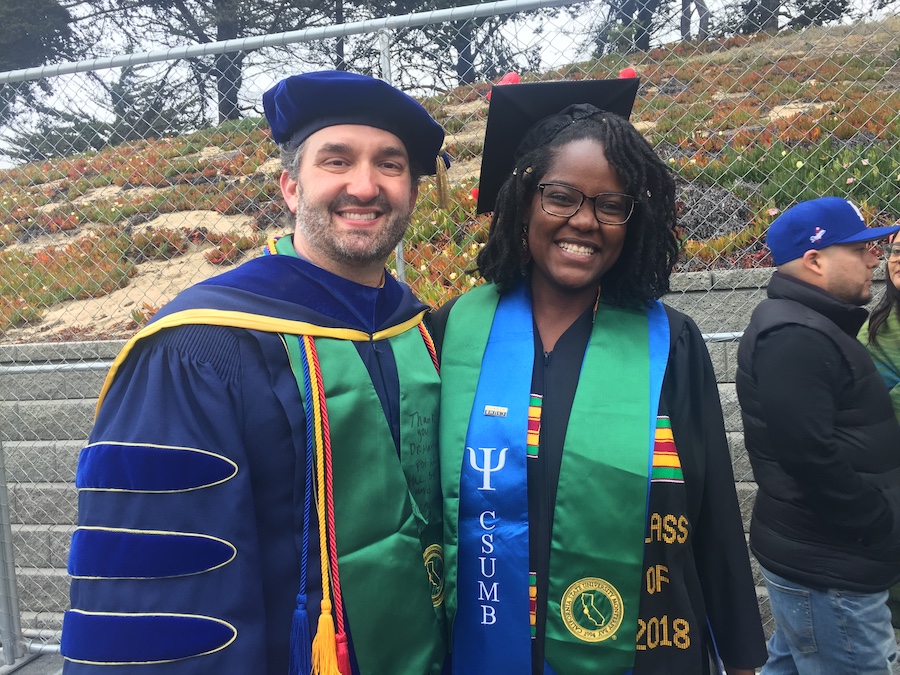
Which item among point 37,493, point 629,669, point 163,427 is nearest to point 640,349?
point 629,669

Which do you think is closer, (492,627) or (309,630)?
(309,630)

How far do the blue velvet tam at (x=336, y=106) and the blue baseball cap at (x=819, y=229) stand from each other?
1.51m

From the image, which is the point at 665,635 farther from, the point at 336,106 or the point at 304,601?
the point at 336,106

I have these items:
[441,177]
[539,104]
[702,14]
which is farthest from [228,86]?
[702,14]

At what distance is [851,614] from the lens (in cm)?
220

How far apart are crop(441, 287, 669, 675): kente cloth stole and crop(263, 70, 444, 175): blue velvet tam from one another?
70 cm

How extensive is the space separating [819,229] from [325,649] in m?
2.15

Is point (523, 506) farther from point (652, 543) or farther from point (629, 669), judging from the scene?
point (629, 669)

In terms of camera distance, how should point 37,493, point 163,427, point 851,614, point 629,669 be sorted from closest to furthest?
1. point 163,427
2. point 629,669
3. point 851,614
4. point 37,493

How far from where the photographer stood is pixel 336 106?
61.0 inches

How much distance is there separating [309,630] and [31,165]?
20.9ft

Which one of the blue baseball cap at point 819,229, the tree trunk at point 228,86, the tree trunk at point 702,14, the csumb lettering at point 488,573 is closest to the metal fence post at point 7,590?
the tree trunk at point 228,86

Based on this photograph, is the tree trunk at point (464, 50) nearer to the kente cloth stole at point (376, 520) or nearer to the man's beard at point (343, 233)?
the man's beard at point (343, 233)

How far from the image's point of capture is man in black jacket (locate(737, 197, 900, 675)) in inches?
84.2
